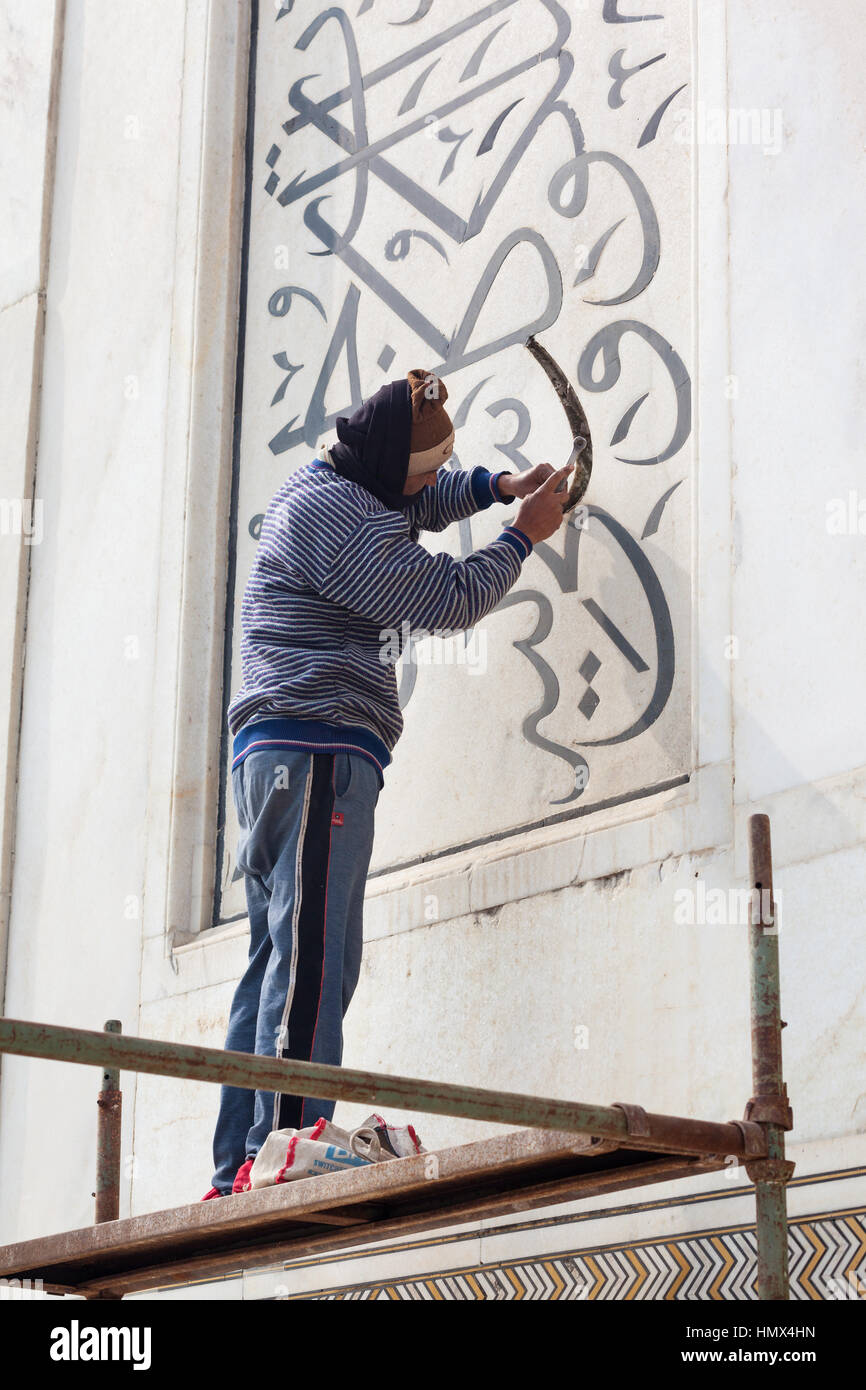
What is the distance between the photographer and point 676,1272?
11.0 feet

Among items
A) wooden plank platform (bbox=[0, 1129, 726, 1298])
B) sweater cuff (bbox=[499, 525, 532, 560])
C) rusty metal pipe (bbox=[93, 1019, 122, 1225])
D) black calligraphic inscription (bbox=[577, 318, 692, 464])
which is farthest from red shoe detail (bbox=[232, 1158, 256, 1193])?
black calligraphic inscription (bbox=[577, 318, 692, 464])

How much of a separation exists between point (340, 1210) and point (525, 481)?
1502mm

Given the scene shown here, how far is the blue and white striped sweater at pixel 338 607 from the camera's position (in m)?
3.53

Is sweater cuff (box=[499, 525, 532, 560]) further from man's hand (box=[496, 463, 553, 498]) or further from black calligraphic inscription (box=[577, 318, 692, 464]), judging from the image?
black calligraphic inscription (box=[577, 318, 692, 464])

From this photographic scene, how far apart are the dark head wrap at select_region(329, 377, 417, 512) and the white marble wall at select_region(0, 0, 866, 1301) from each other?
0.58m

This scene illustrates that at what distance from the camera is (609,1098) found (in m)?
3.61

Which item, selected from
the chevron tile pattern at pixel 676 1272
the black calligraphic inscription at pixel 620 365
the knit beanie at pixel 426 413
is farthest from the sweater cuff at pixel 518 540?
the chevron tile pattern at pixel 676 1272

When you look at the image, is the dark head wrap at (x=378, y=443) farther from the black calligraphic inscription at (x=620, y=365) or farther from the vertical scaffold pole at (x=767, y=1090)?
the vertical scaffold pole at (x=767, y=1090)

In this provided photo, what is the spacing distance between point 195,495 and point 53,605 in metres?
0.69

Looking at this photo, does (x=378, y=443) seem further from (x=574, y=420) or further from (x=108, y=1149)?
(x=108, y=1149)

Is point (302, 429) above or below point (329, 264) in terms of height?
below

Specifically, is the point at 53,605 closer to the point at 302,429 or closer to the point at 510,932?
the point at 302,429

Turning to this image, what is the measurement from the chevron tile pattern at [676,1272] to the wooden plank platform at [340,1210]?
0.29 m

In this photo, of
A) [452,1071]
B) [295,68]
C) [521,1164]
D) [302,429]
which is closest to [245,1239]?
[452,1071]
